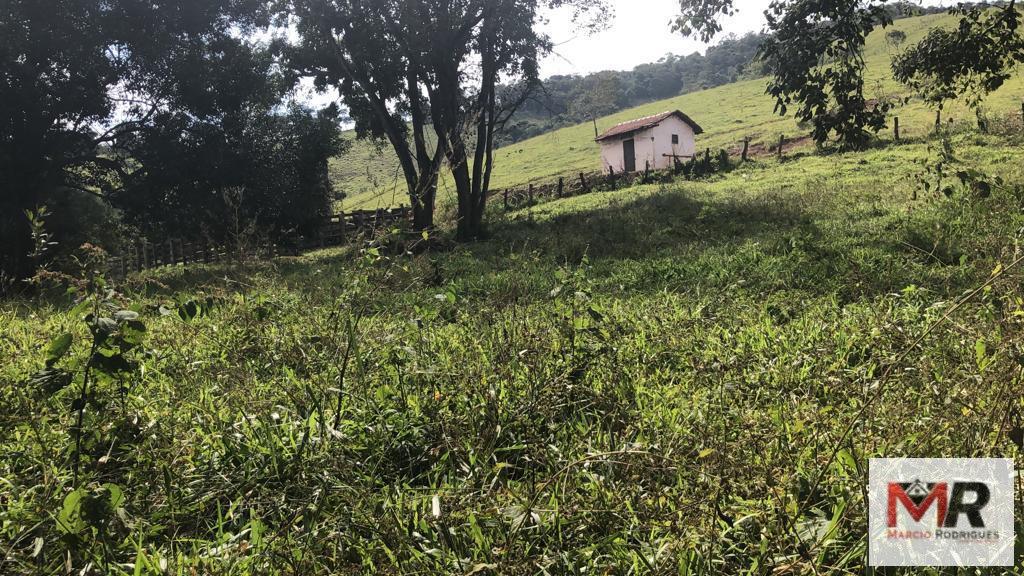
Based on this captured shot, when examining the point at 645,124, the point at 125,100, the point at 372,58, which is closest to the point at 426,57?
the point at 372,58

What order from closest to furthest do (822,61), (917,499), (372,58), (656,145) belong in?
(917,499) → (822,61) → (372,58) → (656,145)

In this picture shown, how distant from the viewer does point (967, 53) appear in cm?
Result: 867

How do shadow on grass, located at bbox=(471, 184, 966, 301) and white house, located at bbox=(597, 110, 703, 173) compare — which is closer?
shadow on grass, located at bbox=(471, 184, 966, 301)

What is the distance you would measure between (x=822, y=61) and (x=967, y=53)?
228 cm

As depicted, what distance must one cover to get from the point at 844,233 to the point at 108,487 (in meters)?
9.88

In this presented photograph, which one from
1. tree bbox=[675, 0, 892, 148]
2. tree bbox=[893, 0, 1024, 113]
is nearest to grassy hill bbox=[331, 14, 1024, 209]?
tree bbox=[675, 0, 892, 148]

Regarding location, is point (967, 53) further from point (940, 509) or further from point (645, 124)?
point (645, 124)

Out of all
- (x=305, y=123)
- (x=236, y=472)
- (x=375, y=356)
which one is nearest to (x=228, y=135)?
(x=305, y=123)

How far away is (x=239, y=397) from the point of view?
3.83 metres

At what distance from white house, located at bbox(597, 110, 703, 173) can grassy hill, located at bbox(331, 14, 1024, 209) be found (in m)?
1.31

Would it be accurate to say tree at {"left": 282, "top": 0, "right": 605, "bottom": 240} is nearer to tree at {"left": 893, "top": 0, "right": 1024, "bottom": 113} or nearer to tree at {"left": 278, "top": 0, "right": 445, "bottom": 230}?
tree at {"left": 278, "top": 0, "right": 445, "bottom": 230}

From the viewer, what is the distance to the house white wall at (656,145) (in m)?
40.8

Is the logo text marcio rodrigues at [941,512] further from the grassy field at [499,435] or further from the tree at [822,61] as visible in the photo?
the tree at [822,61]

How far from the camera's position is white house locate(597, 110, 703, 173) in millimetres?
40688
